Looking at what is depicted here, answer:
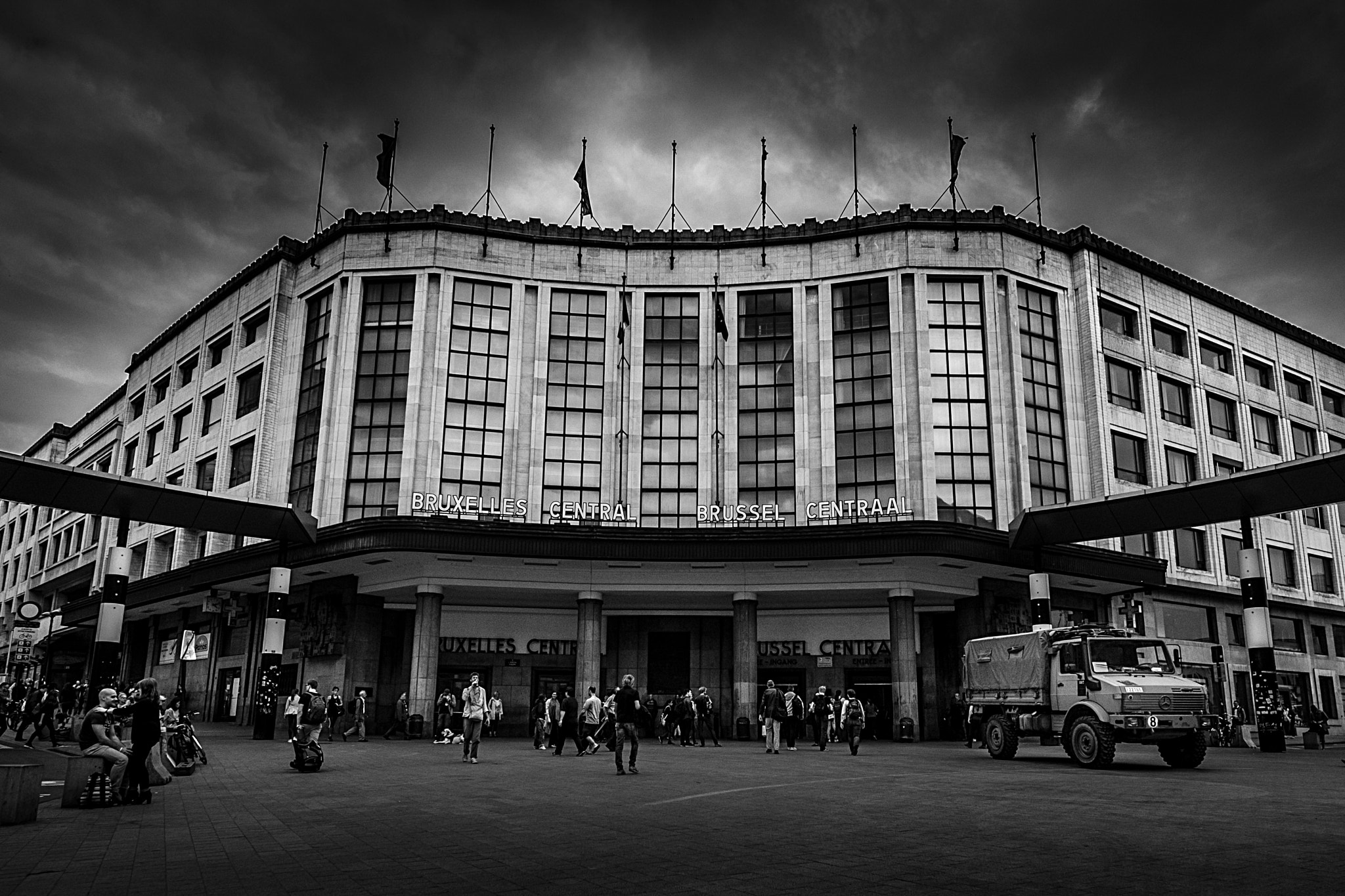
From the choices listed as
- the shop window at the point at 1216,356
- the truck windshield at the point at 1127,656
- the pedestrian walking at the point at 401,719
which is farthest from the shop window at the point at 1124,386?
the pedestrian walking at the point at 401,719

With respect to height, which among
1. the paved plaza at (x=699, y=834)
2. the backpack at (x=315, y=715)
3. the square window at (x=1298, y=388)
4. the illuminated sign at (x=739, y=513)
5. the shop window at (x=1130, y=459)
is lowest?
the paved plaza at (x=699, y=834)

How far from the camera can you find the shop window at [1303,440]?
61.7m

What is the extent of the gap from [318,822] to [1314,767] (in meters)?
23.2

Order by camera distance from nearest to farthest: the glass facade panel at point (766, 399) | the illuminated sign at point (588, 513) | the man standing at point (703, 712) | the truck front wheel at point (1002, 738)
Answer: the truck front wheel at point (1002, 738) → the man standing at point (703, 712) → the illuminated sign at point (588, 513) → the glass facade panel at point (766, 399)

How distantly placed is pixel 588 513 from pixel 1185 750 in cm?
2624

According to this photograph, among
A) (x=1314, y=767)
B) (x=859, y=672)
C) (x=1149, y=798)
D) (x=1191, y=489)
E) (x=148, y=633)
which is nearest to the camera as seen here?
(x=1149, y=798)

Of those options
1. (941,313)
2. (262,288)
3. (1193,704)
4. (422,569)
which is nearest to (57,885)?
(1193,704)

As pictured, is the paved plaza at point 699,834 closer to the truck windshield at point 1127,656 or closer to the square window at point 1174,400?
the truck windshield at point 1127,656

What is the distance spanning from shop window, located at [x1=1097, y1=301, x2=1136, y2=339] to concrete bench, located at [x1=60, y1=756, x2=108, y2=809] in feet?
155

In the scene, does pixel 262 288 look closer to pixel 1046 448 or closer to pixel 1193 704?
pixel 1046 448

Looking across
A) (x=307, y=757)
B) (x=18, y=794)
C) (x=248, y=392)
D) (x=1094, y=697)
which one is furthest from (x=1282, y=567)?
(x=18, y=794)

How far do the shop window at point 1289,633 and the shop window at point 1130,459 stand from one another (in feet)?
47.5

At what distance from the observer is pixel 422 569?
41.5 m

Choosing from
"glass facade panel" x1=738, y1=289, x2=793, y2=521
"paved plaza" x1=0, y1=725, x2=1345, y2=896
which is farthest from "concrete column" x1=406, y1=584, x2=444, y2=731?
"paved plaza" x1=0, y1=725, x2=1345, y2=896
